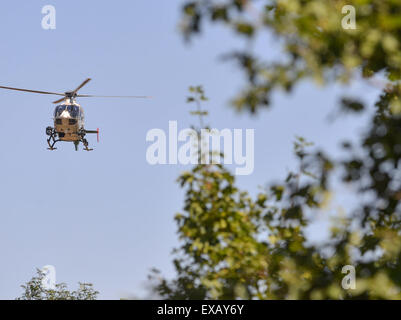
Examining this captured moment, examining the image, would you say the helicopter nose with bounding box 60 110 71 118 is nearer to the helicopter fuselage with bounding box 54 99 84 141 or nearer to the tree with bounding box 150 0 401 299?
the helicopter fuselage with bounding box 54 99 84 141

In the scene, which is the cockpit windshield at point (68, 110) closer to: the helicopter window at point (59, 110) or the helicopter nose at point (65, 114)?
the helicopter window at point (59, 110)

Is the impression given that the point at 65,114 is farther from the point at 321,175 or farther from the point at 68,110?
the point at 321,175

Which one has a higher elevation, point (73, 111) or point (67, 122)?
point (73, 111)

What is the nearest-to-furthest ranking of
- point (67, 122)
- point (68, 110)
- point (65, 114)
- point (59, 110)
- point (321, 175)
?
1. point (321, 175)
2. point (67, 122)
3. point (65, 114)
4. point (68, 110)
5. point (59, 110)

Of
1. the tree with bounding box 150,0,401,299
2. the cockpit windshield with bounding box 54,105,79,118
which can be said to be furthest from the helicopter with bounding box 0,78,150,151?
the tree with bounding box 150,0,401,299

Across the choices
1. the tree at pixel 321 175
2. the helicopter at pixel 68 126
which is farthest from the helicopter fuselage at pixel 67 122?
the tree at pixel 321 175

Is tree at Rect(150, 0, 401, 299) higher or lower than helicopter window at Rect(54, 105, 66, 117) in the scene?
lower

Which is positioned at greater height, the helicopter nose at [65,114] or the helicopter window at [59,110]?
the helicopter window at [59,110]

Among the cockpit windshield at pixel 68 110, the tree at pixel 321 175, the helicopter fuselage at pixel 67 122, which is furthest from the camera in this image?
the cockpit windshield at pixel 68 110

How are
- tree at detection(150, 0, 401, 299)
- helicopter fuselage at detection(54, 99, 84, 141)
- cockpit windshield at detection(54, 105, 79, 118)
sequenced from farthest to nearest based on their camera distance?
cockpit windshield at detection(54, 105, 79, 118)
helicopter fuselage at detection(54, 99, 84, 141)
tree at detection(150, 0, 401, 299)

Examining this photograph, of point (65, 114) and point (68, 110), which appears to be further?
point (68, 110)

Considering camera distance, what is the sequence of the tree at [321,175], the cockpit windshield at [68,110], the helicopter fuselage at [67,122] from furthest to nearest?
the cockpit windshield at [68,110], the helicopter fuselage at [67,122], the tree at [321,175]

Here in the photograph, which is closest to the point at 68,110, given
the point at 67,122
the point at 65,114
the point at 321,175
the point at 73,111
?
the point at 73,111

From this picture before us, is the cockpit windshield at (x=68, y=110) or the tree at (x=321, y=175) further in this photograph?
the cockpit windshield at (x=68, y=110)
